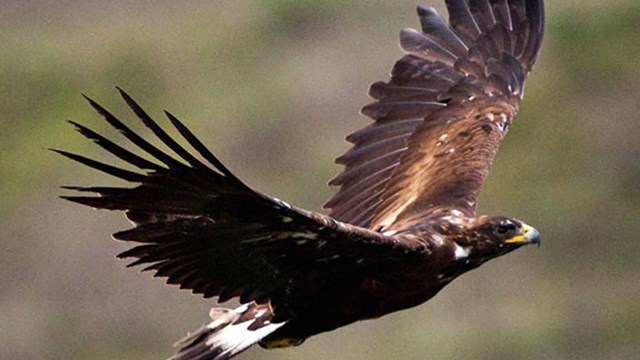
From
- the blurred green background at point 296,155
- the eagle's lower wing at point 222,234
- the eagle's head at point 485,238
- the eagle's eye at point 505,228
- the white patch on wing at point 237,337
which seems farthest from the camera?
the blurred green background at point 296,155

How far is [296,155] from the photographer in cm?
2027

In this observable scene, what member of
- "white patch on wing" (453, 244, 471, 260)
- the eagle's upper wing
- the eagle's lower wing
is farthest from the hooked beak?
the eagle's lower wing

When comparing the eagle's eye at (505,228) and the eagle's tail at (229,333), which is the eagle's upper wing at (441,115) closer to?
the eagle's eye at (505,228)

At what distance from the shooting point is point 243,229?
10.8 metres

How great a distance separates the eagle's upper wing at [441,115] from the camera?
1273 cm

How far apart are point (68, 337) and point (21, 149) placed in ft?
10.2

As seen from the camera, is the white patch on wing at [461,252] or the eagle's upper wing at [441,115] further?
the eagle's upper wing at [441,115]

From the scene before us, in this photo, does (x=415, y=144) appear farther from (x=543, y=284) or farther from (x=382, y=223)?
(x=543, y=284)

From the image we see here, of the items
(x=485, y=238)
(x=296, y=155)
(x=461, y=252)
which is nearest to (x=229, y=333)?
(x=461, y=252)

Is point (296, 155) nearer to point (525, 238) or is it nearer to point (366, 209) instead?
point (366, 209)

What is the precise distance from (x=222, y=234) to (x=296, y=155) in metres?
9.44

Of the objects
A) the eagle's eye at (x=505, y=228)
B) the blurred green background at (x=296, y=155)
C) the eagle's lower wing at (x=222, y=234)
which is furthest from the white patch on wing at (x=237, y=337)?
the blurred green background at (x=296, y=155)

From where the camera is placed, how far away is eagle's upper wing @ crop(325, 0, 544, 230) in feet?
41.8

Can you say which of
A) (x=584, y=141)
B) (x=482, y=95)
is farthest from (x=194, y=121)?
(x=482, y=95)
